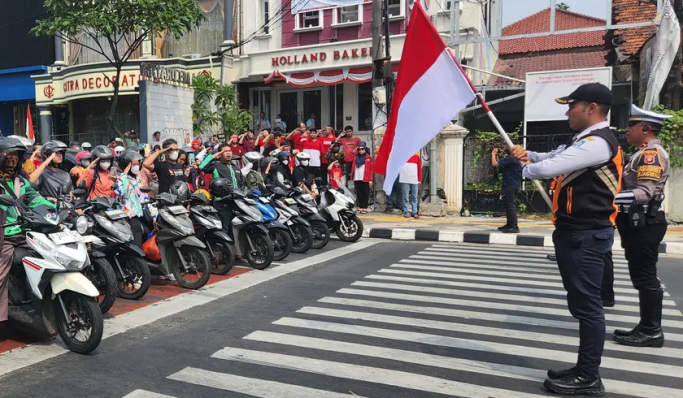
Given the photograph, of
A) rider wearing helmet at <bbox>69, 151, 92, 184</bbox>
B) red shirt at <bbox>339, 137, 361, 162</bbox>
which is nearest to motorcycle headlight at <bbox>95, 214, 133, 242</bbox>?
rider wearing helmet at <bbox>69, 151, 92, 184</bbox>

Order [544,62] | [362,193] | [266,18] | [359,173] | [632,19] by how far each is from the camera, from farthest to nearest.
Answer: [544,62]
[266,18]
[632,19]
[362,193]
[359,173]

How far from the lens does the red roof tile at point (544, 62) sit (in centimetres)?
1955

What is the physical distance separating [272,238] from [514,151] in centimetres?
534

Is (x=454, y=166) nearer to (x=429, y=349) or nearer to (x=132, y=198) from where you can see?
(x=132, y=198)

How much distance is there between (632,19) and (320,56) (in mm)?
9468

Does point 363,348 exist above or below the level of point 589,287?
below

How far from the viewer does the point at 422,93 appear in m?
5.16

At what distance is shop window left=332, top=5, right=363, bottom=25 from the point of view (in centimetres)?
1938

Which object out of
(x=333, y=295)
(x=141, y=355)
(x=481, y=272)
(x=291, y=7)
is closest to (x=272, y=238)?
(x=333, y=295)

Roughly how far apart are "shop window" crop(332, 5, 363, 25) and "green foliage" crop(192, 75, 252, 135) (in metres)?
4.39

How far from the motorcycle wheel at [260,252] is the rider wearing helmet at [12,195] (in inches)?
123

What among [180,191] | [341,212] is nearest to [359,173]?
[341,212]

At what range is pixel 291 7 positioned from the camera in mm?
20047

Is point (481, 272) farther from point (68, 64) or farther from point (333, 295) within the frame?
point (68, 64)
